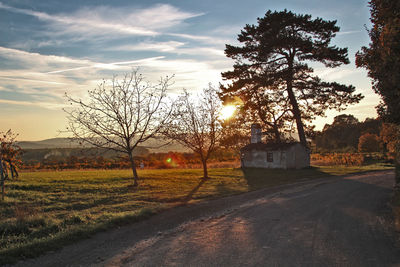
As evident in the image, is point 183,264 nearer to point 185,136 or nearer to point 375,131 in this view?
point 185,136

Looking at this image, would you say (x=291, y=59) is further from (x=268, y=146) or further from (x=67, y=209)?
(x=67, y=209)

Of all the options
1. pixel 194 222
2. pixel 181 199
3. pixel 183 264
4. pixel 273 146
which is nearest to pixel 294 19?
pixel 273 146

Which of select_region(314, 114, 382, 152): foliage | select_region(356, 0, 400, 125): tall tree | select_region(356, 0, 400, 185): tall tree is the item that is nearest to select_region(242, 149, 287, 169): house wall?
select_region(356, 0, 400, 185): tall tree

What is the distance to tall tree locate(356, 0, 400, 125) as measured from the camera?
9.41 m

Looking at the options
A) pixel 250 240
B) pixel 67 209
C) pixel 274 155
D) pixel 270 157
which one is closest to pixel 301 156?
pixel 274 155

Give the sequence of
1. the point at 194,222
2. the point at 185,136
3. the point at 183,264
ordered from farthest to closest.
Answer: the point at 185,136 → the point at 194,222 → the point at 183,264

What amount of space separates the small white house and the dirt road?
23.6 metres

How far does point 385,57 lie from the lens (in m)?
9.62

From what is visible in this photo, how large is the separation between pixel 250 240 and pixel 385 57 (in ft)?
24.9

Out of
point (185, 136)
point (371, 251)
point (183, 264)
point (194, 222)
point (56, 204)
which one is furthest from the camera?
point (185, 136)

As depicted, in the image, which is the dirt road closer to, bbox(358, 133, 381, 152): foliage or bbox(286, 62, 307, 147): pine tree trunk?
bbox(286, 62, 307, 147): pine tree trunk

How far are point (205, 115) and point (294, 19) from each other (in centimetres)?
1585

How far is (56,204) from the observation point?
13.1m

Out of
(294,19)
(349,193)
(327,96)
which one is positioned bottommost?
(349,193)
